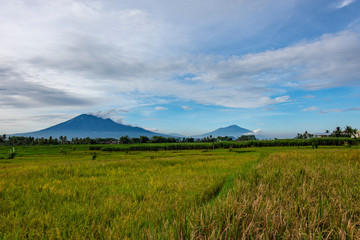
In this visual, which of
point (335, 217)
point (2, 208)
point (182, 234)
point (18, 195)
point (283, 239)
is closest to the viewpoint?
point (283, 239)

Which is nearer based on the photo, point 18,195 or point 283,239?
point 283,239

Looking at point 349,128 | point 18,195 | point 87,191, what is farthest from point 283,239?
point 349,128

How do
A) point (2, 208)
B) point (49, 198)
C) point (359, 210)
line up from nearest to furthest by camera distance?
point (359, 210), point (2, 208), point (49, 198)

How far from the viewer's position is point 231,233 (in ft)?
7.86

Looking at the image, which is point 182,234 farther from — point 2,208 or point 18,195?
point 18,195

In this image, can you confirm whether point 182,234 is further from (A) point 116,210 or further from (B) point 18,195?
(B) point 18,195

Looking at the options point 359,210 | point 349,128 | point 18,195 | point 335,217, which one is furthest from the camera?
point 349,128

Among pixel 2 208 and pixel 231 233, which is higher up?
pixel 231 233

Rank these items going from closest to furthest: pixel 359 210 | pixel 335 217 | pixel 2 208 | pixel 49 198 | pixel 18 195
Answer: pixel 335 217
pixel 359 210
pixel 2 208
pixel 49 198
pixel 18 195

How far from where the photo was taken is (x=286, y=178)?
19.6ft

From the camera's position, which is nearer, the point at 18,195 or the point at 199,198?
the point at 199,198

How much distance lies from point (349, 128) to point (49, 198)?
157115 millimetres

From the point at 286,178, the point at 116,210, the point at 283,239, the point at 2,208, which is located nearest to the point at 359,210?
the point at 283,239

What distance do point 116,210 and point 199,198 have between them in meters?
2.26
